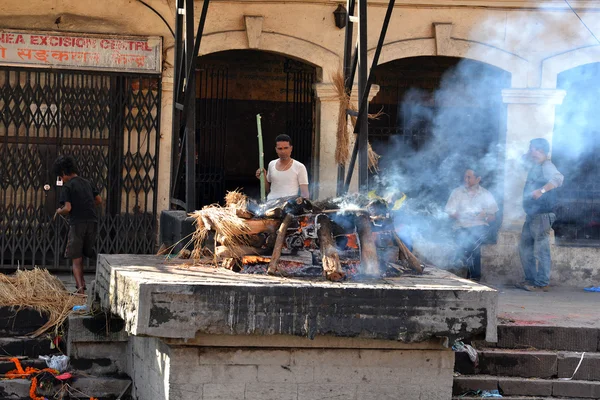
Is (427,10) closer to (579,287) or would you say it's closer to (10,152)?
(579,287)

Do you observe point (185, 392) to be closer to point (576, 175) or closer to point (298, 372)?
point (298, 372)

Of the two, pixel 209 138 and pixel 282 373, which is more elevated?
pixel 209 138

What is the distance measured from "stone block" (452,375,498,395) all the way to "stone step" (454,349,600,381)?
19 centimetres

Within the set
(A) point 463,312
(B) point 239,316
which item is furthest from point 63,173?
(A) point 463,312

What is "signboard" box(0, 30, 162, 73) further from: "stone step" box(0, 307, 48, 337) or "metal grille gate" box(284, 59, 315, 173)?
"stone step" box(0, 307, 48, 337)

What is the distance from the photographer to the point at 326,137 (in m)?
12.6

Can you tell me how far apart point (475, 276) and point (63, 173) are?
4978mm

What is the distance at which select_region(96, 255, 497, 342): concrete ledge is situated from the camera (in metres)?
6.66

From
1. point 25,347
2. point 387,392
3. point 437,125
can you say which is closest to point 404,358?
point 387,392

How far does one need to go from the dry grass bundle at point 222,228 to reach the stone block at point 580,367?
292 cm

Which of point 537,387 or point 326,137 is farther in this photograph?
point 326,137

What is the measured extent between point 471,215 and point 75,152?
4803mm

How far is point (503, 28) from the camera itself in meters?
12.7

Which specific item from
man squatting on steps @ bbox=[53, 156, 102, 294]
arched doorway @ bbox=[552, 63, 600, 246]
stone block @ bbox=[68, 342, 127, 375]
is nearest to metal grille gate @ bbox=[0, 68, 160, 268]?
man squatting on steps @ bbox=[53, 156, 102, 294]
